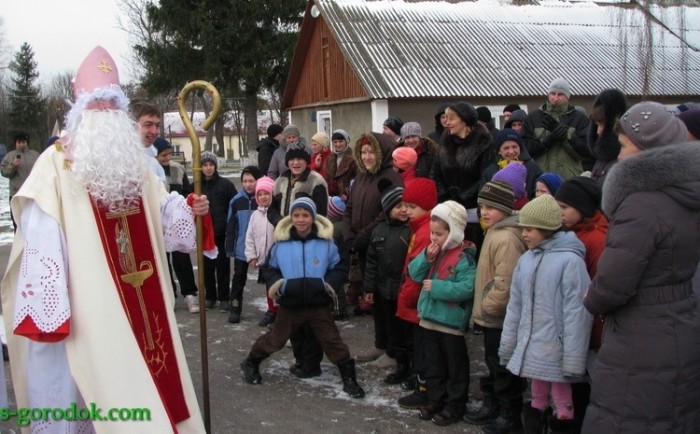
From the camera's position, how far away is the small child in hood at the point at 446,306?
4504mm

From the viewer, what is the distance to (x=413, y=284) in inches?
191

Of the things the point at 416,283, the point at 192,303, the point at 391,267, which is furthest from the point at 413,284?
the point at 192,303

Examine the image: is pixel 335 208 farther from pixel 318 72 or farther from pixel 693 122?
pixel 318 72

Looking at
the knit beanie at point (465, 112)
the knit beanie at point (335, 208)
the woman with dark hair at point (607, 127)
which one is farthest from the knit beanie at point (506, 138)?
the knit beanie at point (335, 208)

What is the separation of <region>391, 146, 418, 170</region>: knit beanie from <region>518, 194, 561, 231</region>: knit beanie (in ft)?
8.48

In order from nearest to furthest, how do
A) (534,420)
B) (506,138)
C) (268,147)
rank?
(534,420), (506,138), (268,147)

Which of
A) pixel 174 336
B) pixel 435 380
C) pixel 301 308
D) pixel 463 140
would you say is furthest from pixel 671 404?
pixel 463 140

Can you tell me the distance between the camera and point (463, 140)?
19.6 feet

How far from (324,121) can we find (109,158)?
1794cm

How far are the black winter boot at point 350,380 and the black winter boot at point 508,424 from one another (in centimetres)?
108

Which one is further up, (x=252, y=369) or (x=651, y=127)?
(x=651, y=127)

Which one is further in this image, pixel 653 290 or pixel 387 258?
pixel 387 258

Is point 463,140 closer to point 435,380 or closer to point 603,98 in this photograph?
point 603,98

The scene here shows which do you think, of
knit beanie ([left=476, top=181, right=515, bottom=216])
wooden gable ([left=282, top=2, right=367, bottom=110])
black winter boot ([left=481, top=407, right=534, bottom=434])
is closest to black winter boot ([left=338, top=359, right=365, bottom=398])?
black winter boot ([left=481, top=407, right=534, bottom=434])
